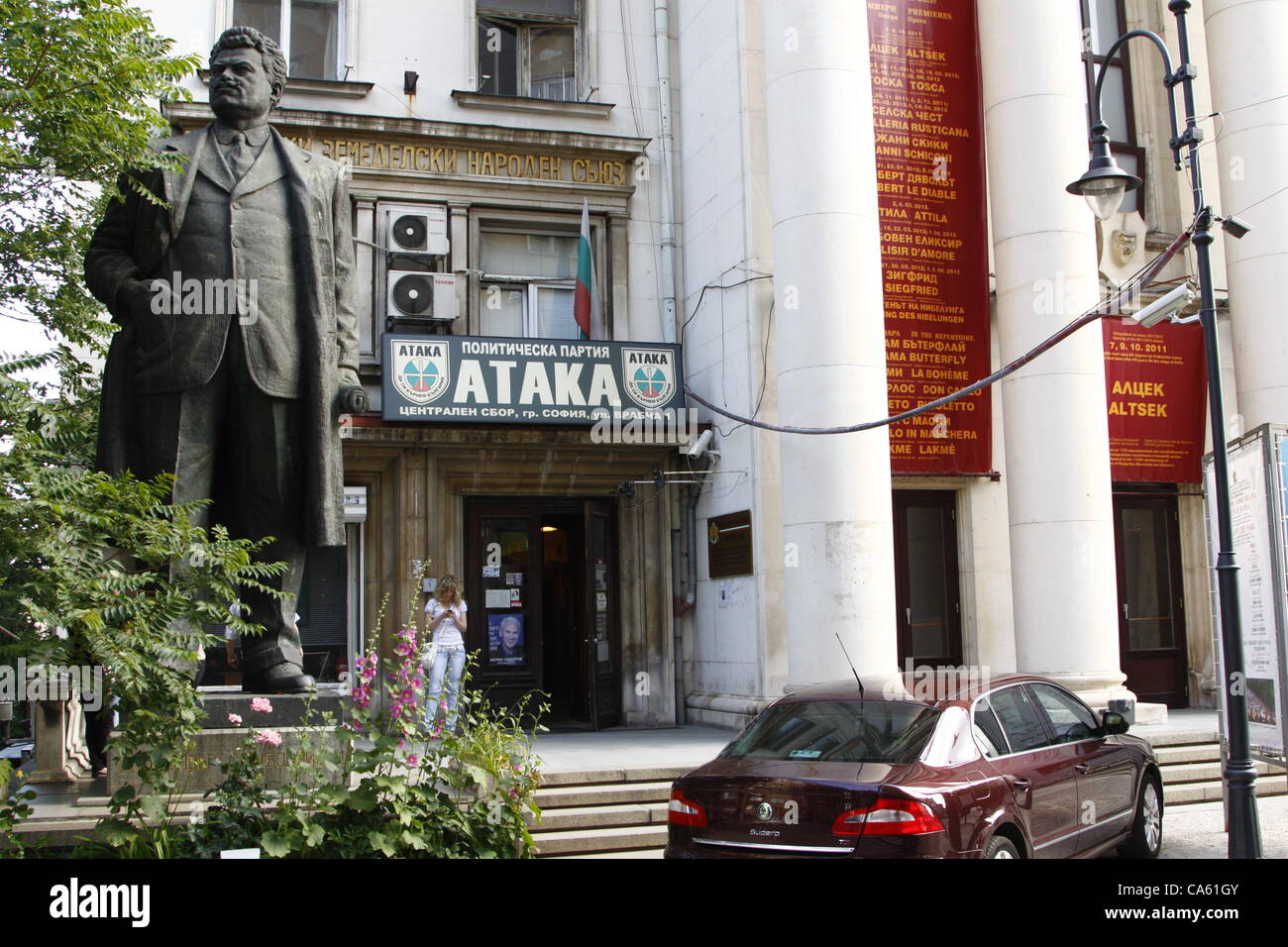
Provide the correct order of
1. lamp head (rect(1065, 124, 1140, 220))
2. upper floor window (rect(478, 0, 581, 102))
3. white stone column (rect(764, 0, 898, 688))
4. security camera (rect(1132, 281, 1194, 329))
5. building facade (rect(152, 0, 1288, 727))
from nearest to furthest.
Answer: lamp head (rect(1065, 124, 1140, 220))
security camera (rect(1132, 281, 1194, 329))
white stone column (rect(764, 0, 898, 688))
building facade (rect(152, 0, 1288, 727))
upper floor window (rect(478, 0, 581, 102))

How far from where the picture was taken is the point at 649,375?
49.2ft

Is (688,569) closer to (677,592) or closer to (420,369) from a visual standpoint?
(677,592)

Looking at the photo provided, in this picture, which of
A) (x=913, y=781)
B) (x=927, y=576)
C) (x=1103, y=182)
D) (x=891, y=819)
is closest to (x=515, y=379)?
(x=927, y=576)

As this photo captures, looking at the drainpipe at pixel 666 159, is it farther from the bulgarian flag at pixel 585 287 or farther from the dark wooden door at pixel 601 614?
the dark wooden door at pixel 601 614

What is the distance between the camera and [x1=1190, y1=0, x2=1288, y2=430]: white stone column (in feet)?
50.1

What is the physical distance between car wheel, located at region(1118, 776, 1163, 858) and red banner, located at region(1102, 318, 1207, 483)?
8.19 meters

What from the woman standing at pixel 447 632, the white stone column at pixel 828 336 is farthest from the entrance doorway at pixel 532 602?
the white stone column at pixel 828 336

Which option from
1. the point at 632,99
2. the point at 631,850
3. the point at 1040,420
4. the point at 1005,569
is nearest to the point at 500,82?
the point at 632,99

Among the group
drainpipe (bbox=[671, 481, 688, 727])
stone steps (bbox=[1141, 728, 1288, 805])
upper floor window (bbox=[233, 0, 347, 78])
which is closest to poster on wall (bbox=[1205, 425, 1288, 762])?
stone steps (bbox=[1141, 728, 1288, 805])

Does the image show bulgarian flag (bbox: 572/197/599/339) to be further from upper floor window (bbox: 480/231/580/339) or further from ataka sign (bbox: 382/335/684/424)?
ataka sign (bbox: 382/335/684/424)

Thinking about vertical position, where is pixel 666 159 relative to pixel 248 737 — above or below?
above

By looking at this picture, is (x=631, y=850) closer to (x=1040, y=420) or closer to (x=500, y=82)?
(x=1040, y=420)

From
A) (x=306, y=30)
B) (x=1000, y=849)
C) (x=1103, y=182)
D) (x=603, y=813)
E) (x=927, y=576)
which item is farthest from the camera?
(x=927, y=576)

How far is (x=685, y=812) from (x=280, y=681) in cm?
252
